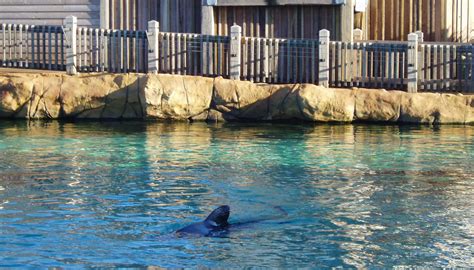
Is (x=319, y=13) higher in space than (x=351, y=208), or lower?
higher

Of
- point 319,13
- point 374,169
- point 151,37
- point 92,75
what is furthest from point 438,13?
point 374,169

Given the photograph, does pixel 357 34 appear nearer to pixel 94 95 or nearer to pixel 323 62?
pixel 323 62

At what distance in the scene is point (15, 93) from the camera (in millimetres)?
22484

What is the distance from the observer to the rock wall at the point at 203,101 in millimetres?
21906

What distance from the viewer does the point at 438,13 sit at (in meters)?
26.3

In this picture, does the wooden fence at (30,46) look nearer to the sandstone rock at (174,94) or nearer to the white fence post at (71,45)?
the white fence post at (71,45)

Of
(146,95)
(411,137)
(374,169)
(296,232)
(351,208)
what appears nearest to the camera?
(296,232)

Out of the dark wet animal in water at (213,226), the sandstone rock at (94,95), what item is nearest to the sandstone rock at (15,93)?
the sandstone rock at (94,95)

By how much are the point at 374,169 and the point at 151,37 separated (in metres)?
9.36

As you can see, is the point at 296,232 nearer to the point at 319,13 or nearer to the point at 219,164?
the point at 219,164

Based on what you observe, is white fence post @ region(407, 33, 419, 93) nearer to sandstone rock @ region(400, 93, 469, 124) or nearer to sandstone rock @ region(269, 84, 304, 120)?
sandstone rock @ region(400, 93, 469, 124)

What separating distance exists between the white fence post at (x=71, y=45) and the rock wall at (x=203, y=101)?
1.04m

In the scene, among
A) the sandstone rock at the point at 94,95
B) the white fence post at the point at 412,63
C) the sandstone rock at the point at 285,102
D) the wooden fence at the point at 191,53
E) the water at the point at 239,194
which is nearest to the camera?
the water at the point at 239,194

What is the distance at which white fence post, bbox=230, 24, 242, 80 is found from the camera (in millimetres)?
23031
